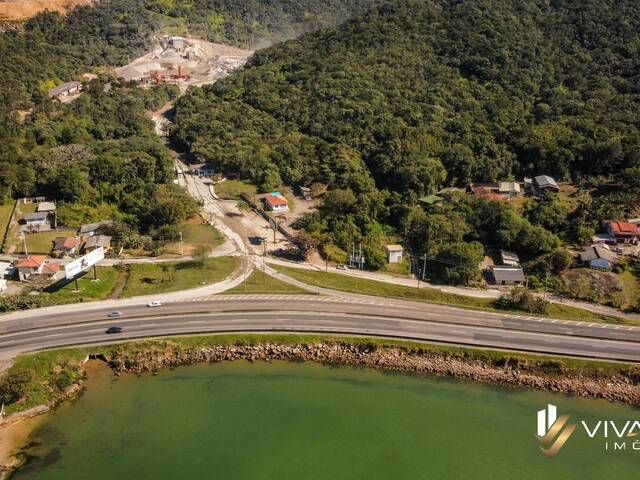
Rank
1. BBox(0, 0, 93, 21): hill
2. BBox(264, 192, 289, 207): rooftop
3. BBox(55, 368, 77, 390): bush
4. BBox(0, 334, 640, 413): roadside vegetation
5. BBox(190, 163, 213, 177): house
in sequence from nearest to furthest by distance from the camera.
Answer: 1. BBox(0, 334, 640, 413): roadside vegetation
2. BBox(55, 368, 77, 390): bush
3. BBox(264, 192, 289, 207): rooftop
4. BBox(190, 163, 213, 177): house
5. BBox(0, 0, 93, 21): hill

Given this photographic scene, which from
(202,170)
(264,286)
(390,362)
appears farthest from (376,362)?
(202,170)

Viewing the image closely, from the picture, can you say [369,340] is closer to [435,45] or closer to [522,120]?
[522,120]

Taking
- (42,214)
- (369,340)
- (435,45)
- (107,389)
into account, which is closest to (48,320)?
(107,389)

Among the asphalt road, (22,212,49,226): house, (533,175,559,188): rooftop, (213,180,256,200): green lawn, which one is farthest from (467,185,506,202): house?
(22,212,49,226): house

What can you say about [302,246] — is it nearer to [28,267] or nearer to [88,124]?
[28,267]

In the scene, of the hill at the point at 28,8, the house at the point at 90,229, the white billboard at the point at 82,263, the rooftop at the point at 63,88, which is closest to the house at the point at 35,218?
the house at the point at 90,229

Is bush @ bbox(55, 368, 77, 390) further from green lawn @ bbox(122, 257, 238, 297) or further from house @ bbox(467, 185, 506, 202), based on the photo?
house @ bbox(467, 185, 506, 202)
